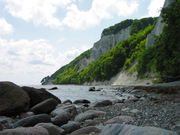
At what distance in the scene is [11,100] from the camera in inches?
289

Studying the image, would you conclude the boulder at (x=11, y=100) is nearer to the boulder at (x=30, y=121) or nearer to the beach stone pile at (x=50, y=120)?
the beach stone pile at (x=50, y=120)

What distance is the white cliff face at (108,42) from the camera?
10262cm

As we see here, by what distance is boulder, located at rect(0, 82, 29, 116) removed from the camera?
718 centimetres

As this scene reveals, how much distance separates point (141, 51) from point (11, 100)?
172 ft

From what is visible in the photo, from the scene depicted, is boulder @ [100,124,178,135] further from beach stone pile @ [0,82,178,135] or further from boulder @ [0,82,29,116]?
boulder @ [0,82,29,116]

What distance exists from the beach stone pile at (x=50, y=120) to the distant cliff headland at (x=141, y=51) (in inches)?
707

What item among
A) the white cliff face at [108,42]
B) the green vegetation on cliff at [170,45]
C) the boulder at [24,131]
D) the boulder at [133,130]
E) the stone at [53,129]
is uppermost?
the white cliff face at [108,42]

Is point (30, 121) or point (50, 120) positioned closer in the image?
point (30, 121)

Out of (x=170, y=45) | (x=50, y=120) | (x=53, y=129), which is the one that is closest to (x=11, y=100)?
(x=50, y=120)

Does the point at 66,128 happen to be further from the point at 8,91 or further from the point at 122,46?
the point at 122,46

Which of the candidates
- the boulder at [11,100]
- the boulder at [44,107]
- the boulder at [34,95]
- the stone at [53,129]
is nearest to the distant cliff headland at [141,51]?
the boulder at [34,95]

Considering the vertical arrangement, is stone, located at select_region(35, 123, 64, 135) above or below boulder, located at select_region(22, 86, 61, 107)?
below

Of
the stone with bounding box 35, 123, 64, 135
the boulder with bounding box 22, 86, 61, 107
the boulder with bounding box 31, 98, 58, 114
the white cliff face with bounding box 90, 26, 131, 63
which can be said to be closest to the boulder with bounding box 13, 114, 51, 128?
the stone with bounding box 35, 123, 64, 135

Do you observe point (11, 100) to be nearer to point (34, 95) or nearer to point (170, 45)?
point (34, 95)
